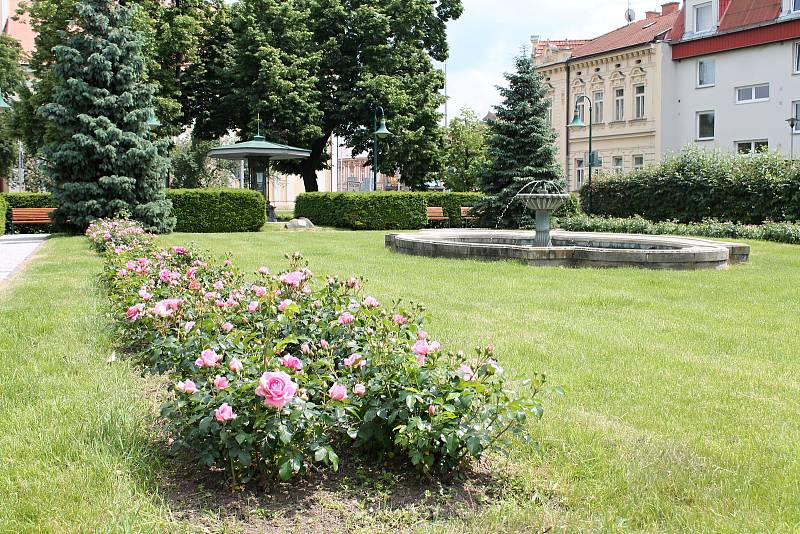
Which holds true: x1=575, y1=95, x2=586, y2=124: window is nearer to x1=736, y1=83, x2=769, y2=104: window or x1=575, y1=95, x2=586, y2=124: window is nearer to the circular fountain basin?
x1=736, y1=83, x2=769, y2=104: window

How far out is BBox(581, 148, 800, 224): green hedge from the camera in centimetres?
2252

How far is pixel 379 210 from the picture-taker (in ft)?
83.8

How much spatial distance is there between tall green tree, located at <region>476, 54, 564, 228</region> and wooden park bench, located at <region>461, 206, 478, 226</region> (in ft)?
1.54

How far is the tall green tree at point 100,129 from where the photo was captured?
20.5 m

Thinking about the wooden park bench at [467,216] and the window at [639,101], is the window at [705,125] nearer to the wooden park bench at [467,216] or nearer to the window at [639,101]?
the window at [639,101]

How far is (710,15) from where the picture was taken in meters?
37.0

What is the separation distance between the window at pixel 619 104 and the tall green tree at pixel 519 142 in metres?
15.9

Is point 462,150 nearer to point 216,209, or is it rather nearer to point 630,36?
point 630,36

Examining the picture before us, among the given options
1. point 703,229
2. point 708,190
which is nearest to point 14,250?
point 703,229

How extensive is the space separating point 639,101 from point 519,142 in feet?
54.0

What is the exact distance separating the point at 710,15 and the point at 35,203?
103 feet

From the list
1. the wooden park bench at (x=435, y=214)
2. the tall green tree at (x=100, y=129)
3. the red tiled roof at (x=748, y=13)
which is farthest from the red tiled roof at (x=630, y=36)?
the tall green tree at (x=100, y=129)

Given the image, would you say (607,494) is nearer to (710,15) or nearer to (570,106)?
(710,15)

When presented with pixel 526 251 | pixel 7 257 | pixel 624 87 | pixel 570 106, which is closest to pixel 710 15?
pixel 624 87
